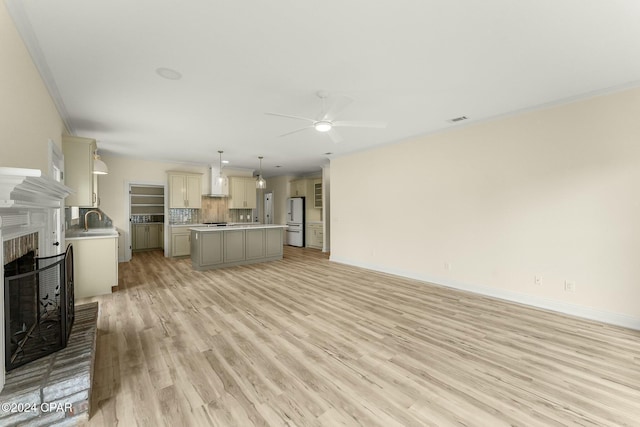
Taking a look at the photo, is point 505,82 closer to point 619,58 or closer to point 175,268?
point 619,58

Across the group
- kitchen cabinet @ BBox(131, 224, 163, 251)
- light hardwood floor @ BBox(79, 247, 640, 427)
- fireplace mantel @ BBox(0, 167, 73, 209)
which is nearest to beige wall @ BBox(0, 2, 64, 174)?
fireplace mantel @ BBox(0, 167, 73, 209)

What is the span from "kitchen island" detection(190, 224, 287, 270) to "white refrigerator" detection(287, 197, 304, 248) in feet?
8.26

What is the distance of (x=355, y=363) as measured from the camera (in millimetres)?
2316

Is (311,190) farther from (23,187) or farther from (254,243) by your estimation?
(23,187)

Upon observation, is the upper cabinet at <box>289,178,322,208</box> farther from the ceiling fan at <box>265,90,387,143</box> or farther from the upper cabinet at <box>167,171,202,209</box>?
the ceiling fan at <box>265,90,387,143</box>

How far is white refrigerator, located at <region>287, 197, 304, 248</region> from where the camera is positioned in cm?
956

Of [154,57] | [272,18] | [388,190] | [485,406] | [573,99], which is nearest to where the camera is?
[485,406]

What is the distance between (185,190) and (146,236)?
7.29ft

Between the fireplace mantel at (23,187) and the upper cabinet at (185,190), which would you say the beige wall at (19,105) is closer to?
the fireplace mantel at (23,187)

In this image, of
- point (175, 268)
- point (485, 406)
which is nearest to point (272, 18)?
point (485, 406)

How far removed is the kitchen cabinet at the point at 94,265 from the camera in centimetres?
407

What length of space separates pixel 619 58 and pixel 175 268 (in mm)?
7412

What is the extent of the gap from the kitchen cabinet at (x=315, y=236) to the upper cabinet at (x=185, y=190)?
3.62 metres

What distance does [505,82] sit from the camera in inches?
115
